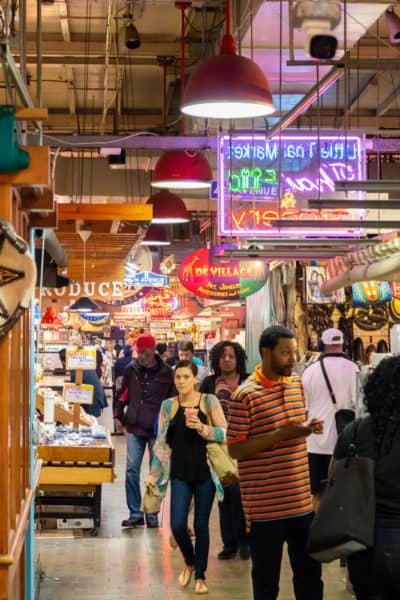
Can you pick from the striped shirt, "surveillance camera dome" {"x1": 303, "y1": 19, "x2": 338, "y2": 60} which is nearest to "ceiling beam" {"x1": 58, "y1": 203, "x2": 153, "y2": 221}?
the striped shirt

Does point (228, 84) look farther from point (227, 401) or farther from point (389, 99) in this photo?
point (389, 99)

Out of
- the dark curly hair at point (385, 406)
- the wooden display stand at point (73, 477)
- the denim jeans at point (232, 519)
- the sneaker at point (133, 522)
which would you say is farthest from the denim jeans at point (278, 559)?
the sneaker at point (133, 522)

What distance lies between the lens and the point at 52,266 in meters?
10.5

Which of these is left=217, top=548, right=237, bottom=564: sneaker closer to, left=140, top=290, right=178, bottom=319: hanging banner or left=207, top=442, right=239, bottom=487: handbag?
left=207, top=442, right=239, bottom=487: handbag

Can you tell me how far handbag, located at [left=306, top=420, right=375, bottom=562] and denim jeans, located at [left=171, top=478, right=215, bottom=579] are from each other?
11.3ft

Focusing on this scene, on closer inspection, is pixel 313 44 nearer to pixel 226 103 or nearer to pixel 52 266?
pixel 226 103

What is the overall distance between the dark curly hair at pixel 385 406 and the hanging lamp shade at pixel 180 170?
5.66 m

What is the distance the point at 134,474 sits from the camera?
33.9 ft

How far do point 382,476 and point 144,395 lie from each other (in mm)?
6743

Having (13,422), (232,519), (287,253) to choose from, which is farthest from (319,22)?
(287,253)

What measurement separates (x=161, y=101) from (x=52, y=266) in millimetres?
4491

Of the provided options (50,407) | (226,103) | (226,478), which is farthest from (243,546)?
(226,103)

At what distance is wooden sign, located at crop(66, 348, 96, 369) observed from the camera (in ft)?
37.0

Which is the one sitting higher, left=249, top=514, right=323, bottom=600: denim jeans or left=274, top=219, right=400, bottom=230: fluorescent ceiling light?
left=274, top=219, right=400, bottom=230: fluorescent ceiling light
